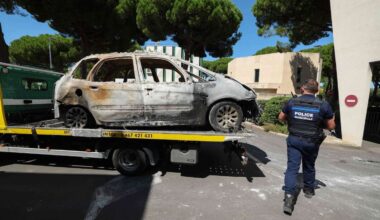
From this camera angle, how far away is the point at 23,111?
5.51 m

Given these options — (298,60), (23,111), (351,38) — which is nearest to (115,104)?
(23,111)

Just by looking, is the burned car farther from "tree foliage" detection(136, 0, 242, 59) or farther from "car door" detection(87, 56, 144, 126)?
"tree foliage" detection(136, 0, 242, 59)

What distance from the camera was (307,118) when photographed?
3633mm

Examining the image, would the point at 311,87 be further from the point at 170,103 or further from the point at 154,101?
the point at 154,101

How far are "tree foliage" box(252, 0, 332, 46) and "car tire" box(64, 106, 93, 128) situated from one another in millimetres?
12271

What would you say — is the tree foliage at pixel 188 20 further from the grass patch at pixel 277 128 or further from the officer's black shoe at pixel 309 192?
the officer's black shoe at pixel 309 192

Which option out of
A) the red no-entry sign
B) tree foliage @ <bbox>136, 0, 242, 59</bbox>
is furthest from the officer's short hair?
tree foliage @ <bbox>136, 0, 242, 59</bbox>

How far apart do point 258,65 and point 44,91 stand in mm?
28075

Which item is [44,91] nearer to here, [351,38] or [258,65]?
[351,38]

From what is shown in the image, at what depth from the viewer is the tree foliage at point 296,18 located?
1256cm

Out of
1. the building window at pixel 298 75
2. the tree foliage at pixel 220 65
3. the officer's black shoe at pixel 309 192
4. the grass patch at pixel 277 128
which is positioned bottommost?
the officer's black shoe at pixel 309 192

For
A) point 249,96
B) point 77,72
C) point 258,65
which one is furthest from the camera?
point 258,65

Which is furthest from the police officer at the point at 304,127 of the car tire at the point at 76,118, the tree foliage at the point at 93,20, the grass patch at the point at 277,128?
the tree foliage at the point at 93,20

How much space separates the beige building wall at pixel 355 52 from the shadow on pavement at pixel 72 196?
7.58 metres
